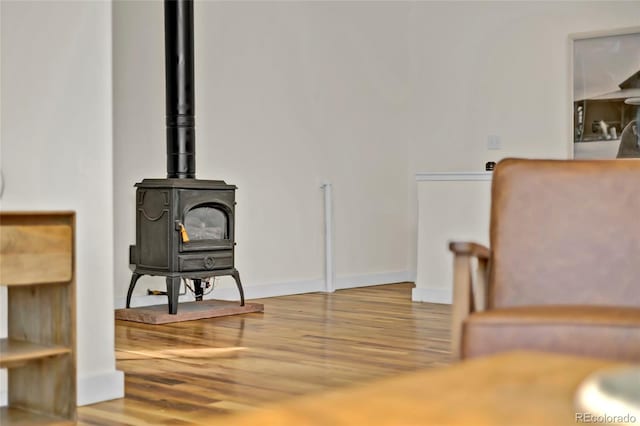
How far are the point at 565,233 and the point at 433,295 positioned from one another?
3.70 metres

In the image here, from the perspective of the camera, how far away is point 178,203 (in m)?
5.40

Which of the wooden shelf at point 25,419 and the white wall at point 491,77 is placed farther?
the white wall at point 491,77

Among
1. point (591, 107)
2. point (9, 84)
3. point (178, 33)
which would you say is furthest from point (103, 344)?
point (591, 107)

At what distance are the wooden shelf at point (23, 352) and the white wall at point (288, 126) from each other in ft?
9.64

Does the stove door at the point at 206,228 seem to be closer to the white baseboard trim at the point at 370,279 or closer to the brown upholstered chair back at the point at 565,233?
the white baseboard trim at the point at 370,279

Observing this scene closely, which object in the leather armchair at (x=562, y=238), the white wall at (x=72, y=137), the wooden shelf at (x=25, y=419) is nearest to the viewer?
the leather armchair at (x=562, y=238)

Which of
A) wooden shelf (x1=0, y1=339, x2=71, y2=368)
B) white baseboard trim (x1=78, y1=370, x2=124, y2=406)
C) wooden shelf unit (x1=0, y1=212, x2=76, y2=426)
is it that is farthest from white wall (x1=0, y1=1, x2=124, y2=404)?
wooden shelf (x1=0, y1=339, x2=71, y2=368)

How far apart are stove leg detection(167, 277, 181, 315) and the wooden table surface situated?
3968 millimetres

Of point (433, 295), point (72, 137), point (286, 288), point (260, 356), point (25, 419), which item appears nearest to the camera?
point (25, 419)

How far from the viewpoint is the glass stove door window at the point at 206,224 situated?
5551 millimetres

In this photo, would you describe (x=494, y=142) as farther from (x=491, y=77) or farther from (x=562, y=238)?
(x=562, y=238)

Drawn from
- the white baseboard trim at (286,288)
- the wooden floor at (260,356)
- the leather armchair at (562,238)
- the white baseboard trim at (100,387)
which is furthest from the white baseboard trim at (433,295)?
the leather armchair at (562,238)

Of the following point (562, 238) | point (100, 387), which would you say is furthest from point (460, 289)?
point (100, 387)

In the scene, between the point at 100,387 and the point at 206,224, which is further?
the point at 206,224
